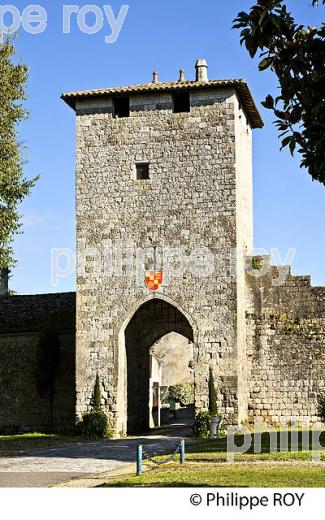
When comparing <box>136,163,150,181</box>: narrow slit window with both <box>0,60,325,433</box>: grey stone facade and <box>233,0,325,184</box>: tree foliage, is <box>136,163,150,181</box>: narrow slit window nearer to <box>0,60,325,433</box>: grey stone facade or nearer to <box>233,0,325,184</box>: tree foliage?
<box>0,60,325,433</box>: grey stone facade

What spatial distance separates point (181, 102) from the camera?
91.5ft

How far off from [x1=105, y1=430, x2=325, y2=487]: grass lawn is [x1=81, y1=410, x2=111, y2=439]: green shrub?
5286 mm

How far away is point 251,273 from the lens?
2833cm

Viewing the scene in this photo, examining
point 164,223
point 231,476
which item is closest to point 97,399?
point 164,223

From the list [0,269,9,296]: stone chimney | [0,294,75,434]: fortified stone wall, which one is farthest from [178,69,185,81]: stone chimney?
[0,269,9,296]: stone chimney

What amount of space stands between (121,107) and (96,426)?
10.1 m

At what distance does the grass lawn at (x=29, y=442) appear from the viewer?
72.7 ft

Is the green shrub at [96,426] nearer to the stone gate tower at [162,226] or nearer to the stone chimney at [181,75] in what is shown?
the stone gate tower at [162,226]

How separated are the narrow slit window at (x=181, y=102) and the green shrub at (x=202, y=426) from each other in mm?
9471

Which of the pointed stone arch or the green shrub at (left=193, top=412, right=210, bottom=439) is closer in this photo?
the green shrub at (left=193, top=412, right=210, bottom=439)

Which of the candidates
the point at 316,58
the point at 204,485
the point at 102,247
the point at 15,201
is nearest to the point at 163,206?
the point at 102,247

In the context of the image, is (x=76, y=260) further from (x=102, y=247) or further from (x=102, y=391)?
(x=102, y=391)

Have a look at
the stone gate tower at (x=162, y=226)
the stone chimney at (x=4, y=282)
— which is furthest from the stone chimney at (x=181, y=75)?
the stone chimney at (x=4, y=282)

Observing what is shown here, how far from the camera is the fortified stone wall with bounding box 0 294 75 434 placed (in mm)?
29438
